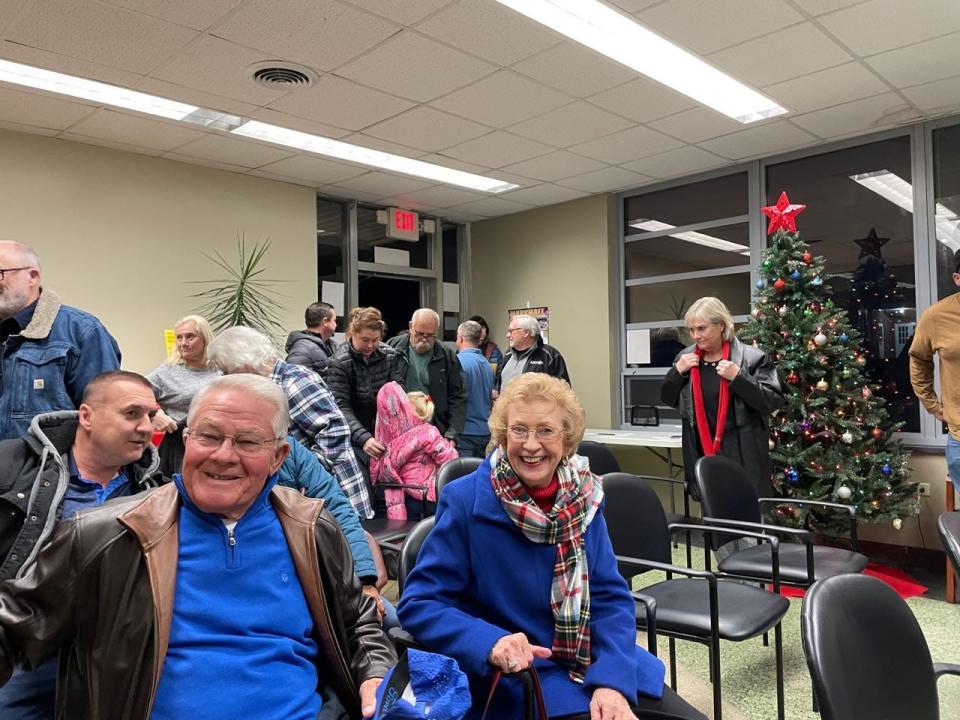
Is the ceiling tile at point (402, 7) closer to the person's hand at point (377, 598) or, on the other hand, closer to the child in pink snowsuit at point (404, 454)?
the child in pink snowsuit at point (404, 454)

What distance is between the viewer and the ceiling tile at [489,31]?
306 centimetres

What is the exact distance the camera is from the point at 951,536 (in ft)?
5.86

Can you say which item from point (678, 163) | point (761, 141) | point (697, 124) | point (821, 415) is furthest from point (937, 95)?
point (821, 415)

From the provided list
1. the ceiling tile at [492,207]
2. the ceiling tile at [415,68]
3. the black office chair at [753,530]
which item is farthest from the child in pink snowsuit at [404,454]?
the ceiling tile at [492,207]

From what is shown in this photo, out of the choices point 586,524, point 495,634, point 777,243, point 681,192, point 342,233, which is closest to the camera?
point 495,634

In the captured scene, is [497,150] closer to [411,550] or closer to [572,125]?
[572,125]

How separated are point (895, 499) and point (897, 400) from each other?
3.24 feet

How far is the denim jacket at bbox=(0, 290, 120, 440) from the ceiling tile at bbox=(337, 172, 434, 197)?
356 centimetres

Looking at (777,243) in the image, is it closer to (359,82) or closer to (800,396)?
(800,396)

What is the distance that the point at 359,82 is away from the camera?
→ 3.80 metres

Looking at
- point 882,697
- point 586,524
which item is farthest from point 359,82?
point 882,697

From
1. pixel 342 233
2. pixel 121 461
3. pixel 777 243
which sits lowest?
pixel 121 461

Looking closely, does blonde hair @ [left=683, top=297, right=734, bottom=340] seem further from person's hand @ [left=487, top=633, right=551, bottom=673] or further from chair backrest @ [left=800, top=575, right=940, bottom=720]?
person's hand @ [left=487, top=633, right=551, bottom=673]

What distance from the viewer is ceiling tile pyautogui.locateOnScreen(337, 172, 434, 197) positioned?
564 centimetres
